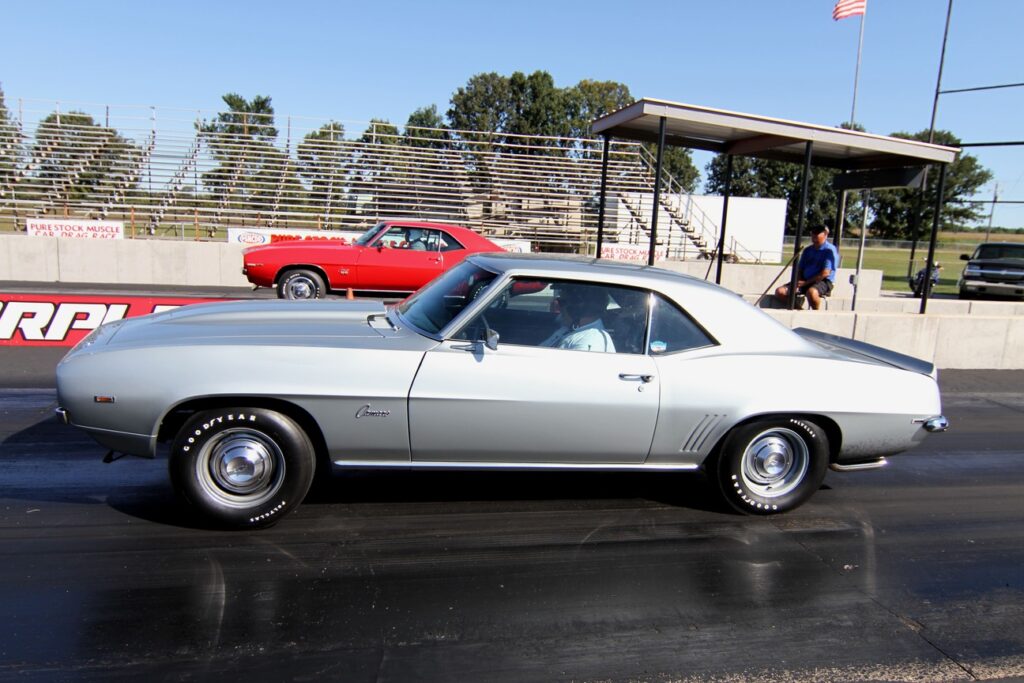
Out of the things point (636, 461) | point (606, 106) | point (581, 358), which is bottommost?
point (636, 461)

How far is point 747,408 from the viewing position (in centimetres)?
389

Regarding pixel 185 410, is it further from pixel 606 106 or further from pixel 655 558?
pixel 606 106

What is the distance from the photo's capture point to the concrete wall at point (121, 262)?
16.7m

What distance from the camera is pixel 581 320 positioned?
156 inches

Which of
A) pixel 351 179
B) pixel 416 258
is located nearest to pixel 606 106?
pixel 351 179

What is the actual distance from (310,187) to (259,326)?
22.8 m

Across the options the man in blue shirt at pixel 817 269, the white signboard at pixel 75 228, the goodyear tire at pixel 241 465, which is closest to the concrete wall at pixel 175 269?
the white signboard at pixel 75 228

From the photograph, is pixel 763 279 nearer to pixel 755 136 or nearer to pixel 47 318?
pixel 755 136

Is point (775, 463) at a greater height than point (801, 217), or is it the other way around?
point (801, 217)

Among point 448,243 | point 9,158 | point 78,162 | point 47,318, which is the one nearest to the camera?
point 47,318

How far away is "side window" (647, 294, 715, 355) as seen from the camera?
12.9ft

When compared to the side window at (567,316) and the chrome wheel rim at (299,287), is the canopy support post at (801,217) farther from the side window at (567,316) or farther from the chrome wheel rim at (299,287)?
the chrome wheel rim at (299,287)

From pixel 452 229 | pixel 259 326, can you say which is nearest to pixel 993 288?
pixel 452 229

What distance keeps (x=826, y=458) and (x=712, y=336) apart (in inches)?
39.8
